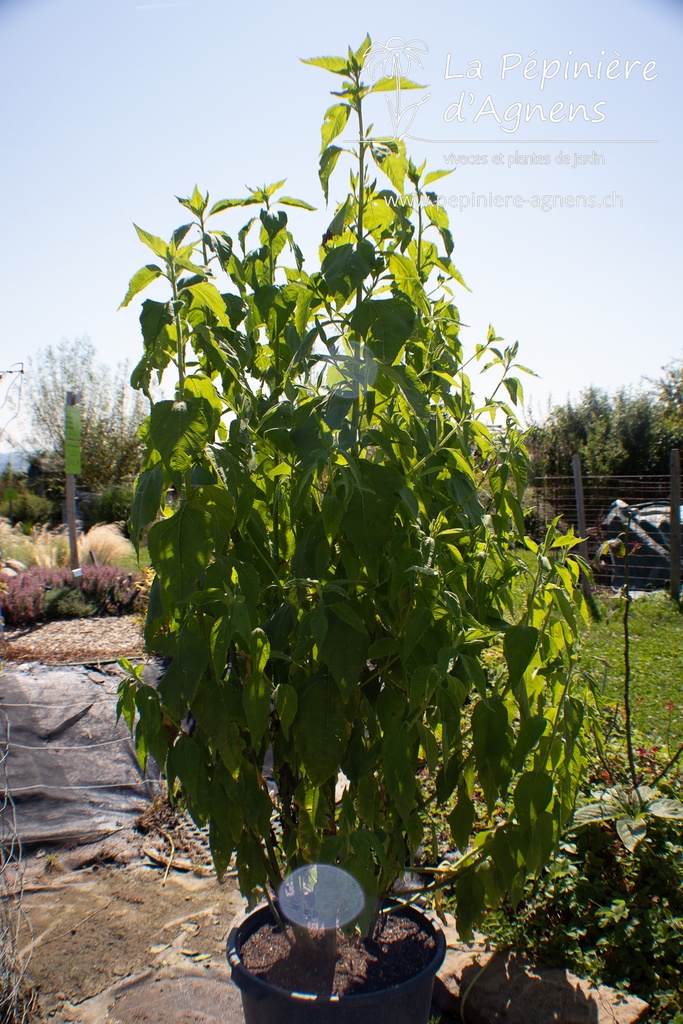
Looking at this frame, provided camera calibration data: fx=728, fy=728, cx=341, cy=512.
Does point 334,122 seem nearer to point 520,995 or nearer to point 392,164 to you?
point 392,164

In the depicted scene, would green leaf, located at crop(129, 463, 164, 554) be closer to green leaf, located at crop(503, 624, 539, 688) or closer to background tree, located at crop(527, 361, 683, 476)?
green leaf, located at crop(503, 624, 539, 688)

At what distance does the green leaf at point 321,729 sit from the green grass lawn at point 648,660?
189 cm

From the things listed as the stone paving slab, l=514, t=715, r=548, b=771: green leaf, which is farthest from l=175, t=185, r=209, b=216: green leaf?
the stone paving slab

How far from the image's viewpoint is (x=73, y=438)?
24.4 ft

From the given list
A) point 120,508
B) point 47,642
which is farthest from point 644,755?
point 120,508

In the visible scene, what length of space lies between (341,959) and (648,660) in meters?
4.65

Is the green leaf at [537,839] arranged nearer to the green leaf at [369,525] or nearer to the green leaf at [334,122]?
the green leaf at [369,525]

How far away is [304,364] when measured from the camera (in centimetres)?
145

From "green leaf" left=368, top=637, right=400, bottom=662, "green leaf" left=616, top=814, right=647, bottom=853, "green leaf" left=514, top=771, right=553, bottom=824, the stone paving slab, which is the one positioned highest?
"green leaf" left=368, top=637, right=400, bottom=662

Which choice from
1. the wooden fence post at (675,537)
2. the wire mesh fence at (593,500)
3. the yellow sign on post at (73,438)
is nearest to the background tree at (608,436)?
the wire mesh fence at (593,500)

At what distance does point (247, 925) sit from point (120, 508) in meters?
14.3

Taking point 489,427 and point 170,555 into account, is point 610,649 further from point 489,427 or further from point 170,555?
point 170,555

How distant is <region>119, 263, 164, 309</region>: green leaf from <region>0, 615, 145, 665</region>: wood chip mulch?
444 cm

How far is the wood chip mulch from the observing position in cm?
583
